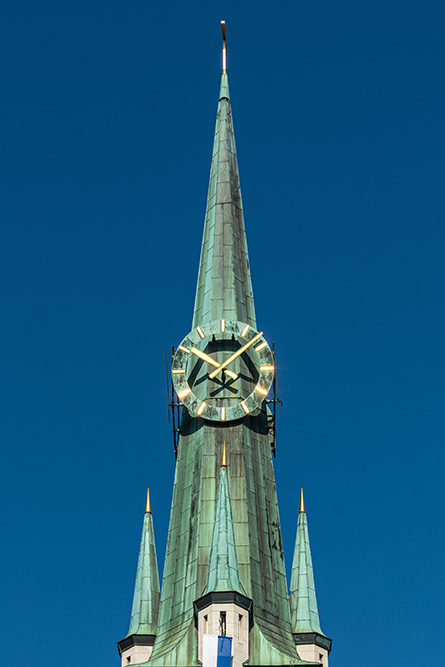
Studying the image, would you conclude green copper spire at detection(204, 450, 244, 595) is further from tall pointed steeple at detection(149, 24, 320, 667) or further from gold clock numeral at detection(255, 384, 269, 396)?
gold clock numeral at detection(255, 384, 269, 396)

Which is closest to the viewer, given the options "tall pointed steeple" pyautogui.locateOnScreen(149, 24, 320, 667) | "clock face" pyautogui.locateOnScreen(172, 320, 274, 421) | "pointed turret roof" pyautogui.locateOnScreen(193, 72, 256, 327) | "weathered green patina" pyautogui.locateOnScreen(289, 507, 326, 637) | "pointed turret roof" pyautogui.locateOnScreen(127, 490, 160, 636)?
"tall pointed steeple" pyautogui.locateOnScreen(149, 24, 320, 667)

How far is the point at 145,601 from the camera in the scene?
72062 mm

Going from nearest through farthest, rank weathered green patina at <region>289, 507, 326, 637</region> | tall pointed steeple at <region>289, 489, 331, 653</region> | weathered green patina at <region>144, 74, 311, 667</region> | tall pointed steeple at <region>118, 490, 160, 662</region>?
weathered green patina at <region>144, 74, 311, 667</region> < tall pointed steeple at <region>289, 489, 331, 653</region> < weathered green patina at <region>289, 507, 326, 637</region> < tall pointed steeple at <region>118, 490, 160, 662</region>

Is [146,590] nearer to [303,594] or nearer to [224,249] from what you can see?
[303,594]

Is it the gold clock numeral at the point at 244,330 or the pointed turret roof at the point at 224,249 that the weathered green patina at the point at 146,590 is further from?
the pointed turret roof at the point at 224,249

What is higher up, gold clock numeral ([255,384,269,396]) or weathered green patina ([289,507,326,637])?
gold clock numeral ([255,384,269,396])

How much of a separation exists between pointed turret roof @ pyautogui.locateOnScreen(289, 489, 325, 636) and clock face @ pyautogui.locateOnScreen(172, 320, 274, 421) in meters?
4.83

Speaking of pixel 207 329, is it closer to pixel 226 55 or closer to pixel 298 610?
pixel 298 610

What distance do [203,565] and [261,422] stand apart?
25.3 ft

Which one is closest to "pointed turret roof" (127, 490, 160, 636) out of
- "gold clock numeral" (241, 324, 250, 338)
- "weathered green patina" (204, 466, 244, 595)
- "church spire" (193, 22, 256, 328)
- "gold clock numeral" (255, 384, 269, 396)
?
"weathered green patina" (204, 466, 244, 595)

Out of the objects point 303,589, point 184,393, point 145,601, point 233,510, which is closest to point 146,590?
point 145,601

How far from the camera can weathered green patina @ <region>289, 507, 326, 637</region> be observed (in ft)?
230

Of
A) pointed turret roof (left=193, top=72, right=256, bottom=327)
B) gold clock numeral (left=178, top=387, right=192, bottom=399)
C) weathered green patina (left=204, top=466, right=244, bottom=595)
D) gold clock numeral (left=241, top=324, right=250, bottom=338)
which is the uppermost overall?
pointed turret roof (left=193, top=72, right=256, bottom=327)

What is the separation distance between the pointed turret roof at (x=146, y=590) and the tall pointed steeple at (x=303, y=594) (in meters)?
5.26
